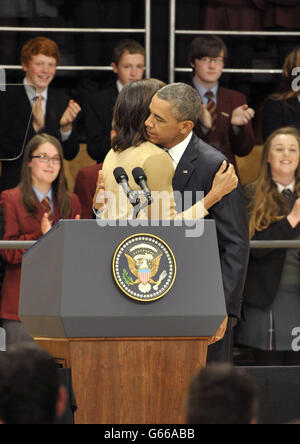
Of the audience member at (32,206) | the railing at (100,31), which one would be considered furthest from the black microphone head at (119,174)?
the railing at (100,31)

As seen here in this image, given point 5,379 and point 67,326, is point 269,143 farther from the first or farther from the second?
point 5,379

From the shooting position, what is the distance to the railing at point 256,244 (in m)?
4.46

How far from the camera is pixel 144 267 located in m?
2.80

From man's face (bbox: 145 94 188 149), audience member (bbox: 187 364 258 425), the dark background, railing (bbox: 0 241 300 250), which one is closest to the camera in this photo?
audience member (bbox: 187 364 258 425)

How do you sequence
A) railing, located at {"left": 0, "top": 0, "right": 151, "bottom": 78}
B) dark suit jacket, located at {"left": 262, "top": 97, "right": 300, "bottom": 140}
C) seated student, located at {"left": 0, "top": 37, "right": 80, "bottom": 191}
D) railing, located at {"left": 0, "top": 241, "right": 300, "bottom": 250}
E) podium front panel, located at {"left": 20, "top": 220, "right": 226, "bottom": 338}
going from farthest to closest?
railing, located at {"left": 0, "top": 0, "right": 151, "bottom": 78} → dark suit jacket, located at {"left": 262, "top": 97, "right": 300, "bottom": 140} → seated student, located at {"left": 0, "top": 37, "right": 80, "bottom": 191} → railing, located at {"left": 0, "top": 241, "right": 300, "bottom": 250} → podium front panel, located at {"left": 20, "top": 220, "right": 226, "bottom": 338}

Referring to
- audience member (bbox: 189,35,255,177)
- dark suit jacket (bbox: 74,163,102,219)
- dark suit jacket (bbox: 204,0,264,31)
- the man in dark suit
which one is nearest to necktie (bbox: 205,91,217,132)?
audience member (bbox: 189,35,255,177)

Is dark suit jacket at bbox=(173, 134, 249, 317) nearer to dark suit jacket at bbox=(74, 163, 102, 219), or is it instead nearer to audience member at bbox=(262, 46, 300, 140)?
dark suit jacket at bbox=(74, 163, 102, 219)

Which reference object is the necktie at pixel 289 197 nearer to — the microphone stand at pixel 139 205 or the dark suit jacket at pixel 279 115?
the dark suit jacket at pixel 279 115

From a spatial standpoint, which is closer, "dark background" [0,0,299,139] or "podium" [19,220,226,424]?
"podium" [19,220,226,424]

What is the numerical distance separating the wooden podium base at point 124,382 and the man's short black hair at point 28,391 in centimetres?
69

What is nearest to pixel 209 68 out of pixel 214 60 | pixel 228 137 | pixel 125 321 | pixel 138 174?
pixel 214 60

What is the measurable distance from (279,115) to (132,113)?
2.34 meters

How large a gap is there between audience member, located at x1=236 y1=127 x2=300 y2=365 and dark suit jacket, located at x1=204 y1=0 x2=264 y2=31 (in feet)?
4.47

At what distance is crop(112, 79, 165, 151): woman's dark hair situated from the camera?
131 inches
